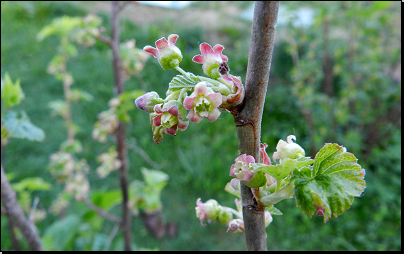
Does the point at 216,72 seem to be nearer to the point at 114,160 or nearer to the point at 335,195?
the point at 335,195

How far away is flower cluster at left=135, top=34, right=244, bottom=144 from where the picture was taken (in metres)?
0.38

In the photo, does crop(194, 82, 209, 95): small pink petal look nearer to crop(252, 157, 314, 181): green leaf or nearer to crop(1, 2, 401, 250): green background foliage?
crop(252, 157, 314, 181): green leaf

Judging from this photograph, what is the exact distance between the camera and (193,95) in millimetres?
382

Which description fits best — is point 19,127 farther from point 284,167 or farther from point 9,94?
point 284,167

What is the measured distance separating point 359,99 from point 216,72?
8.24ft

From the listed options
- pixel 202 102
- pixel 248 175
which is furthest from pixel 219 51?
pixel 248 175

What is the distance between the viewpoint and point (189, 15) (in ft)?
17.1

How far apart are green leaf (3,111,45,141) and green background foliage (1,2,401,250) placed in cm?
57

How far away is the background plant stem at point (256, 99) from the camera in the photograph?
14.0 inches

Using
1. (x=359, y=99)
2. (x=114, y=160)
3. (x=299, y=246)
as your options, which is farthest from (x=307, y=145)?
(x=114, y=160)

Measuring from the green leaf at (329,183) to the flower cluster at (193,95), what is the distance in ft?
0.56

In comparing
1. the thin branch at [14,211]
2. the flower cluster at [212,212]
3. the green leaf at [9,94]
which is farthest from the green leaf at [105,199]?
the flower cluster at [212,212]

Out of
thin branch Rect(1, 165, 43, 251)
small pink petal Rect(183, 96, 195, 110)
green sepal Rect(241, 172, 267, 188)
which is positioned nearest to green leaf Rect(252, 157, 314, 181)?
green sepal Rect(241, 172, 267, 188)

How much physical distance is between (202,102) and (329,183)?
0.25 m
